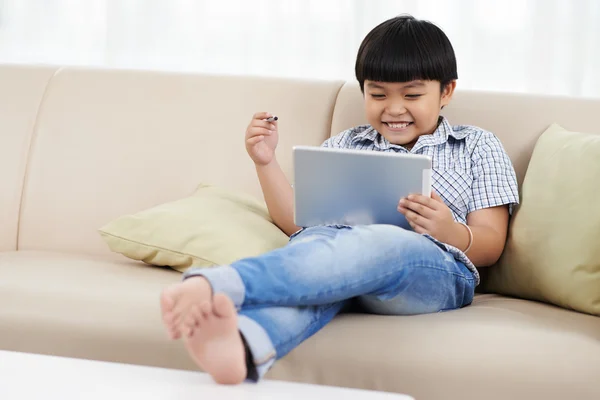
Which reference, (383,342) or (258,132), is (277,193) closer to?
(258,132)

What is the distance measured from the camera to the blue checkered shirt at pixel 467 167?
1.70 meters

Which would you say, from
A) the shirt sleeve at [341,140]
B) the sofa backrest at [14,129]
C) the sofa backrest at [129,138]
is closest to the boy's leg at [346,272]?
the shirt sleeve at [341,140]

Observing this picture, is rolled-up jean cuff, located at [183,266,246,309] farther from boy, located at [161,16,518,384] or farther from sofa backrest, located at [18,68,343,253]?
sofa backrest, located at [18,68,343,253]

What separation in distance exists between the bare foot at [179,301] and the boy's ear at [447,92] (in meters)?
0.88

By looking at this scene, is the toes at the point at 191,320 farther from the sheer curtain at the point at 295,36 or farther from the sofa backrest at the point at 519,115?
the sheer curtain at the point at 295,36

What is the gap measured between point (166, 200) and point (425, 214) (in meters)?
0.75

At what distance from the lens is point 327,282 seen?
4.19ft

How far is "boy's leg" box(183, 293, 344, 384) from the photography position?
1086mm

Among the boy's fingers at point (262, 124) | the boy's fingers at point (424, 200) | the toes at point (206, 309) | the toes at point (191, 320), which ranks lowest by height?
the toes at point (191, 320)

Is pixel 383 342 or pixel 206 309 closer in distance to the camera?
pixel 206 309

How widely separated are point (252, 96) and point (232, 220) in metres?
0.41

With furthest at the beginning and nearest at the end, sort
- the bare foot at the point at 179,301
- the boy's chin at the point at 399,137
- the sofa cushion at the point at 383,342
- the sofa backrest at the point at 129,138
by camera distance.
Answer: the sofa backrest at the point at 129,138, the boy's chin at the point at 399,137, the sofa cushion at the point at 383,342, the bare foot at the point at 179,301

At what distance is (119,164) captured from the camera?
2049mm

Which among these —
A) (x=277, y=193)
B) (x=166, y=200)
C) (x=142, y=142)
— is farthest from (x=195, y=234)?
(x=142, y=142)
